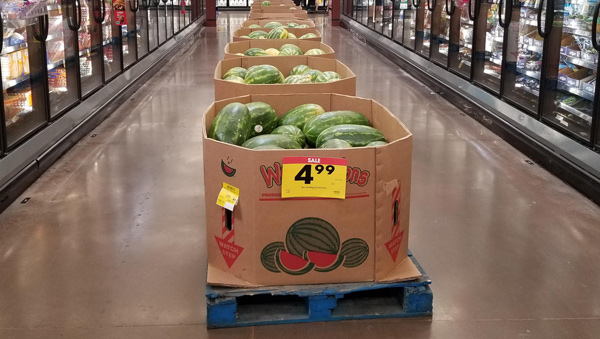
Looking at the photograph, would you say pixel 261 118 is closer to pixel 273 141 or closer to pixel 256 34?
pixel 273 141

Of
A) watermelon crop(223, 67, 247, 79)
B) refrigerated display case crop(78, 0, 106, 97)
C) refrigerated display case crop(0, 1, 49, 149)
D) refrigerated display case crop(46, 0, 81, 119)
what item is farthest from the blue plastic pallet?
refrigerated display case crop(78, 0, 106, 97)

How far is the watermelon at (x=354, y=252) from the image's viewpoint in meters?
2.51

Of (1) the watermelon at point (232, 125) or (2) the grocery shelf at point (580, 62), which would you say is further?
(2) the grocery shelf at point (580, 62)

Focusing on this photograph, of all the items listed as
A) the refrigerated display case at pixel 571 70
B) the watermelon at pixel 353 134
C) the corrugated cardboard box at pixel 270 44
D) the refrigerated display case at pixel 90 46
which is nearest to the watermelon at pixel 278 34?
the corrugated cardboard box at pixel 270 44

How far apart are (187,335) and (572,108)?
3733 mm

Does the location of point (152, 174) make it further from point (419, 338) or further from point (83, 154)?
point (419, 338)

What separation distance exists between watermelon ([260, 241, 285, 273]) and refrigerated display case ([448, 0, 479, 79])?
5.42 m

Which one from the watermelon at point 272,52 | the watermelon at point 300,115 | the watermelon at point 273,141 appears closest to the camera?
the watermelon at point 273,141

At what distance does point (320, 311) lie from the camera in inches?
99.5

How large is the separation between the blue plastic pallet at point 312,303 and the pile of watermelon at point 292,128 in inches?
23.3

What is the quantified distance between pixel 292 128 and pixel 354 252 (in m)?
0.83

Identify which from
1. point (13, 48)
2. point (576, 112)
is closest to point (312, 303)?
point (13, 48)

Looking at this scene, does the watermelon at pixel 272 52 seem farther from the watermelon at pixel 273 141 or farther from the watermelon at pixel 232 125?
the watermelon at pixel 273 141

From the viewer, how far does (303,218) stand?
8.04 ft
